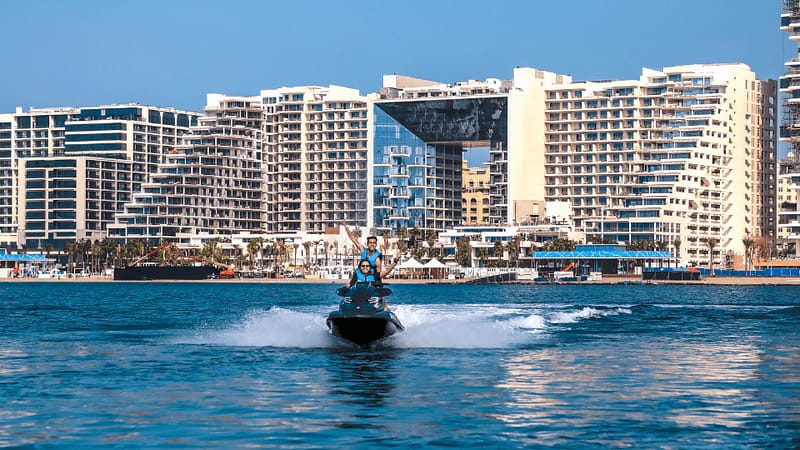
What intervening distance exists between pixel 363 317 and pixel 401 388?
28.0 feet

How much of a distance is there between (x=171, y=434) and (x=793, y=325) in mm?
50165

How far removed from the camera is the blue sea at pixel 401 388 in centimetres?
2705

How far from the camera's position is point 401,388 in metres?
35.1

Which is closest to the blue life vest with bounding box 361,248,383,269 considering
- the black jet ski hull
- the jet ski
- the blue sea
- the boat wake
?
the jet ski

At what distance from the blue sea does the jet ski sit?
78cm

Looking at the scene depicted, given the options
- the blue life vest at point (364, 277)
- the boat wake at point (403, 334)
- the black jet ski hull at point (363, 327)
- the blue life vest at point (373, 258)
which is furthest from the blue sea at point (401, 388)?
the blue life vest at point (373, 258)

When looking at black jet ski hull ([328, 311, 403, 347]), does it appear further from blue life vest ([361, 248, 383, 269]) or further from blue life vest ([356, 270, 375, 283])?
blue life vest ([361, 248, 383, 269])

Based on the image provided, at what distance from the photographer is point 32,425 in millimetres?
28234

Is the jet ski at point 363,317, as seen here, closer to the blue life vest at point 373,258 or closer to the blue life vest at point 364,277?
the blue life vest at point 364,277

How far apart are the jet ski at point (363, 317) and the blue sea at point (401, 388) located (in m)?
0.78

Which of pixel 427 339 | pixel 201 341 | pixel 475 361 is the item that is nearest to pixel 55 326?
pixel 201 341

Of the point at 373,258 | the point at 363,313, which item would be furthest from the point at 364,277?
the point at 363,313

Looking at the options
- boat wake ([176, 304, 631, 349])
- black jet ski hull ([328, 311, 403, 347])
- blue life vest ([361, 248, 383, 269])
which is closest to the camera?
blue life vest ([361, 248, 383, 269])

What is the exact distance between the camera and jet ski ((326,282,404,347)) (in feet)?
141
